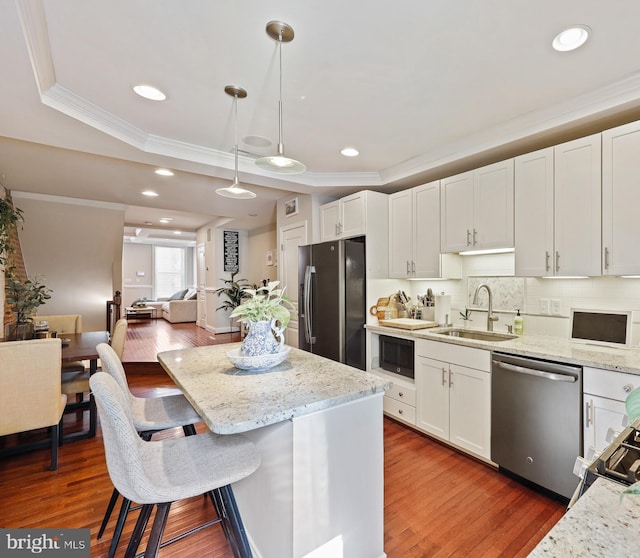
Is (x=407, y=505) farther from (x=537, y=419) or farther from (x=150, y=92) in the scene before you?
(x=150, y=92)

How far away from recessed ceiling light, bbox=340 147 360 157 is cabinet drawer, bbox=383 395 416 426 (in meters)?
2.31

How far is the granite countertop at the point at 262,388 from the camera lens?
1.12 m

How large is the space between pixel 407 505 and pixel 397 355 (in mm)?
1318

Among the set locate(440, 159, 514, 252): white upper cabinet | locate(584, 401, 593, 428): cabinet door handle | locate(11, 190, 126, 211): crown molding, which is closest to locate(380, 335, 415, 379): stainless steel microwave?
locate(440, 159, 514, 252): white upper cabinet

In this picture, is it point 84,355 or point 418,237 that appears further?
point 418,237

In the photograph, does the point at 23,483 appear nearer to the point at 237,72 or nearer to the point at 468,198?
the point at 237,72

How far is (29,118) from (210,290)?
5688mm

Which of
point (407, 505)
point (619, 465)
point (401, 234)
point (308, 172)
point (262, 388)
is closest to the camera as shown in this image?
point (619, 465)

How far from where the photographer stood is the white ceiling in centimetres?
143

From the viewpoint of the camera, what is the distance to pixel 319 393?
4.34ft

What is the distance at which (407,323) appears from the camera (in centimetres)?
307

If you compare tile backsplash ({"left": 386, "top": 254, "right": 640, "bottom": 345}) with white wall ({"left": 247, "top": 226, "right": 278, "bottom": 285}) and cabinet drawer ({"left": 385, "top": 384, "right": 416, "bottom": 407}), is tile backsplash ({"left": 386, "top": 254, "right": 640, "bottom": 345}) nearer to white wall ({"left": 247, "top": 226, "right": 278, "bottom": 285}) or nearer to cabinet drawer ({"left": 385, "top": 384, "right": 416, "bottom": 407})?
cabinet drawer ({"left": 385, "top": 384, "right": 416, "bottom": 407})

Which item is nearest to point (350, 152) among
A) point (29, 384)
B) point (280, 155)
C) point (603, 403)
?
point (280, 155)

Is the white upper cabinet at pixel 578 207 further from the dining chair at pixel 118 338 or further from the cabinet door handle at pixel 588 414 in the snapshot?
the dining chair at pixel 118 338
